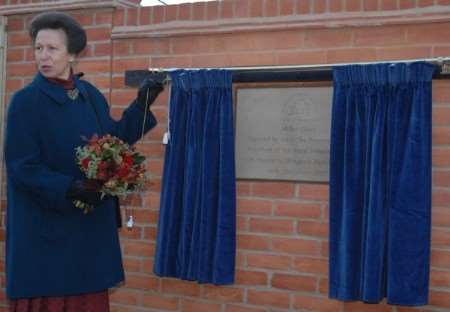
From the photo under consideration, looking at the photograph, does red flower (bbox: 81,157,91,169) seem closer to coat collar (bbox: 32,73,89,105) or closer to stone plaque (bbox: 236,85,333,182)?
coat collar (bbox: 32,73,89,105)

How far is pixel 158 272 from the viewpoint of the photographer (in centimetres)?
383

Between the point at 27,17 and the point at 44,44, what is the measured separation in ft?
4.59

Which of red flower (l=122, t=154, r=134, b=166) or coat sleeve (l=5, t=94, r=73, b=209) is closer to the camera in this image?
coat sleeve (l=5, t=94, r=73, b=209)

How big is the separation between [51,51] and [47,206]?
0.71m

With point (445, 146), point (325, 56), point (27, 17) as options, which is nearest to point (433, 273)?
point (445, 146)

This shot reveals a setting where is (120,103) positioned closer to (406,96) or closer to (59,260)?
(59,260)

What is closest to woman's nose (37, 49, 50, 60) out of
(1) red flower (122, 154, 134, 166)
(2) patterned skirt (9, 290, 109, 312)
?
(1) red flower (122, 154, 134, 166)

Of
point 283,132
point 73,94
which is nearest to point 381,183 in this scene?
point 283,132

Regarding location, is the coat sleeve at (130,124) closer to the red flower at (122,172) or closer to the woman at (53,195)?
the woman at (53,195)

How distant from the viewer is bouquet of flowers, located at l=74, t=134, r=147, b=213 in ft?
9.73

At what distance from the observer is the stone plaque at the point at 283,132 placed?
3607 millimetres

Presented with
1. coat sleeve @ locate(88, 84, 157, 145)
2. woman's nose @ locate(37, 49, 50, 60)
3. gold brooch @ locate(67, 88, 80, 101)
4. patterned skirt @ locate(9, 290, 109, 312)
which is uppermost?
woman's nose @ locate(37, 49, 50, 60)

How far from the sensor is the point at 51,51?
312 cm

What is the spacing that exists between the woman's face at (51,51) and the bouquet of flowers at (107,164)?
37 cm
